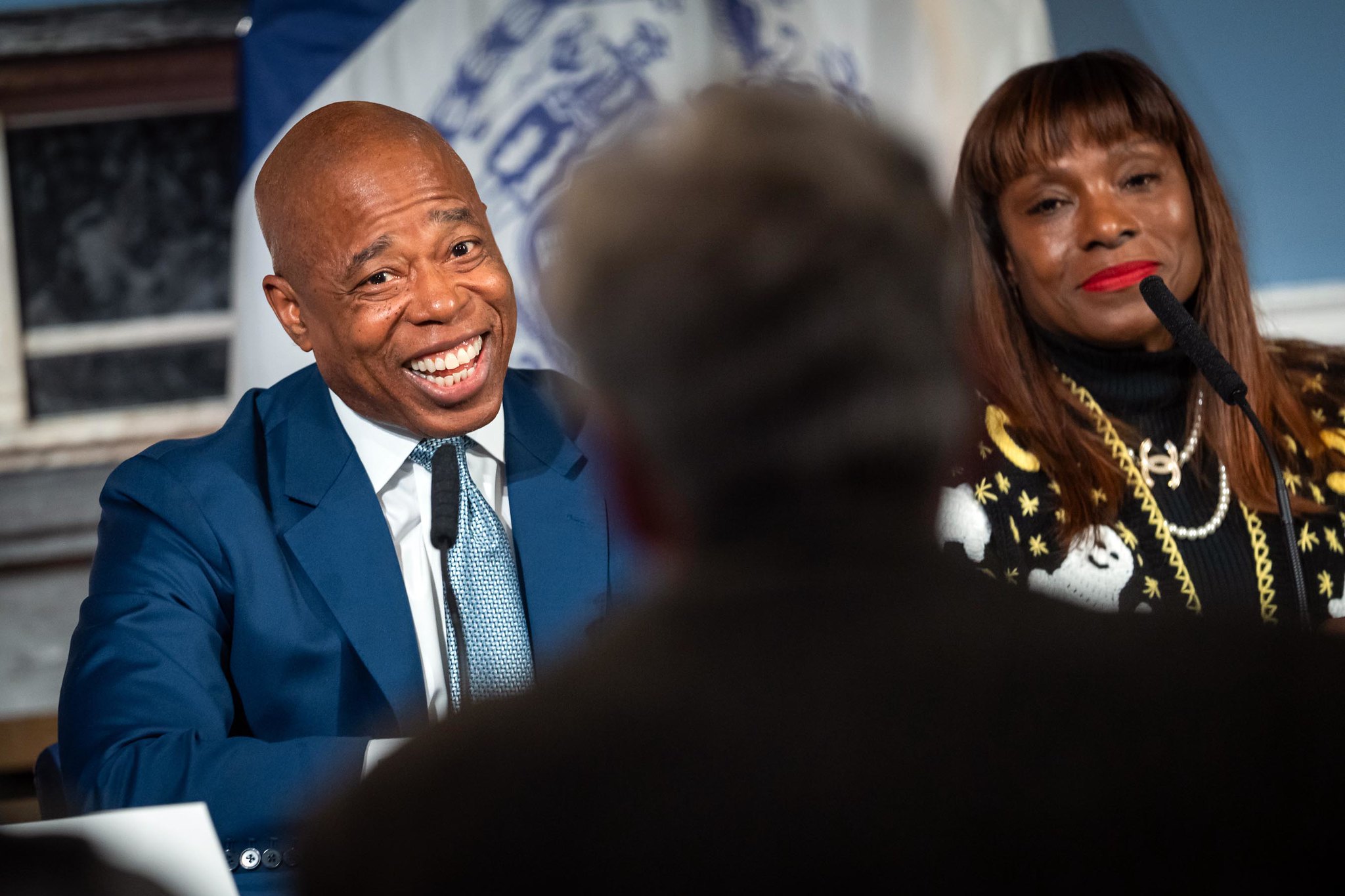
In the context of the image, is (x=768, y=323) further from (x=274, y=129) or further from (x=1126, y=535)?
(x=274, y=129)

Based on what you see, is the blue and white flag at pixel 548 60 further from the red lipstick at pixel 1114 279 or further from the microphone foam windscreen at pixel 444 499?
the microphone foam windscreen at pixel 444 499

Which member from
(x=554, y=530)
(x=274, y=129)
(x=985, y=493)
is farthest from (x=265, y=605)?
(x=274, y=129)

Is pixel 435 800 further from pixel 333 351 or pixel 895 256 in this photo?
pixel 333 351

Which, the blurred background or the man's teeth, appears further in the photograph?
the blurred background

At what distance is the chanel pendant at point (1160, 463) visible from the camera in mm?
1687

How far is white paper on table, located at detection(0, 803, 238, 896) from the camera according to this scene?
84cm

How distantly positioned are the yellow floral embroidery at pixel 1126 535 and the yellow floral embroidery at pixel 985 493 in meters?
0.16

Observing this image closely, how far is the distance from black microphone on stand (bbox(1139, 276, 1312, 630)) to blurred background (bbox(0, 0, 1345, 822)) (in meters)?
0.79

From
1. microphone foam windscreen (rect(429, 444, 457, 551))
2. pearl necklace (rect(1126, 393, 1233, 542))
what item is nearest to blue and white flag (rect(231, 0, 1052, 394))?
pearl necklace (rect(1126, 393, 1233, 542))

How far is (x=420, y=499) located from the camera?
4.69ft

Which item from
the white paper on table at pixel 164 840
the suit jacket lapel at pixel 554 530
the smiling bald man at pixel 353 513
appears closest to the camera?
the white paper on table at pixel 164 840

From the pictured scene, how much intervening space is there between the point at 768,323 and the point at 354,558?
0.89 m

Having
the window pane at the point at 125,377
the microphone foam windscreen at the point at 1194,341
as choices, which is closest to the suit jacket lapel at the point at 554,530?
the microphone foam windscreen at the point at 1194,341

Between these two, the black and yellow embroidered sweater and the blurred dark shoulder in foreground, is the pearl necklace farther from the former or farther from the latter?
the blurred dark shoulder in foreground
